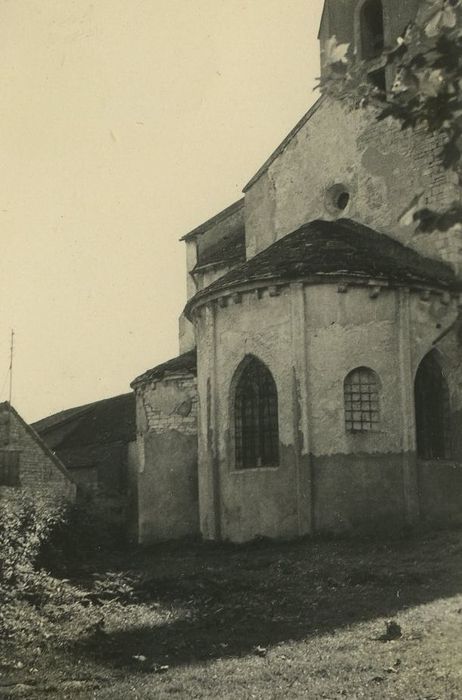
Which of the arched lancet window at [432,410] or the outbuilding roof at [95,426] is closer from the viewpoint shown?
the arched lancet window at [432,410]

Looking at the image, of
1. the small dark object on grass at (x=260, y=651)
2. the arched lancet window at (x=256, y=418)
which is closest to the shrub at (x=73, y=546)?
the arched lancet window at (x=256, y=418)

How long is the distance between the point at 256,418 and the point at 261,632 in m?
9.05

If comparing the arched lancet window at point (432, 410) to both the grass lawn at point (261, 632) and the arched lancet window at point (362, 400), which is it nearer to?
the arched lancet window at point (362, 400)

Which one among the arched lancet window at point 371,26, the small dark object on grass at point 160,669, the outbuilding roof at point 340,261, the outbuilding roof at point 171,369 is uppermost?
the arched lancet window at point 371,26

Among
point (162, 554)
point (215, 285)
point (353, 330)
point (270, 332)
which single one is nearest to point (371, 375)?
point (353, 330)

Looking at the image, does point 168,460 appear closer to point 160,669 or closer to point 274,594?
point 274,594

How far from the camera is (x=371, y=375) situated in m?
18.2

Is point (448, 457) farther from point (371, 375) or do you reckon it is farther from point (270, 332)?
point (270, 332)

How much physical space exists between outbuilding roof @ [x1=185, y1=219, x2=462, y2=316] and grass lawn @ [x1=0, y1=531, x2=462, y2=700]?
6127 millimetres

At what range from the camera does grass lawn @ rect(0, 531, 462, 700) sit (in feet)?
26.5

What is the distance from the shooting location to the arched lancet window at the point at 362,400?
17.9 meters

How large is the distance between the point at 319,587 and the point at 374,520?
5280 mm

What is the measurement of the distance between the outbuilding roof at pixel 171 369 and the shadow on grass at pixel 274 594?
6703 mm

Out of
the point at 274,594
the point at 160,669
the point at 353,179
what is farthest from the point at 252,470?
the point at 160,669
